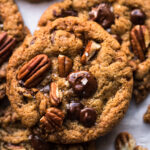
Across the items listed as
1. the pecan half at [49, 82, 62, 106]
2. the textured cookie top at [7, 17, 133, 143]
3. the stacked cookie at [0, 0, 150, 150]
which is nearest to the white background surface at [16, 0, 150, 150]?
the stacked cookie at [0, 0, 150, 150]

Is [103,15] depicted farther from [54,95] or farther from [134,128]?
[134,128]

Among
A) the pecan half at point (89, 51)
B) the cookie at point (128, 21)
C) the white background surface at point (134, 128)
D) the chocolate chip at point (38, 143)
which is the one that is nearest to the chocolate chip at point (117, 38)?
the cookie at point (128, 21)

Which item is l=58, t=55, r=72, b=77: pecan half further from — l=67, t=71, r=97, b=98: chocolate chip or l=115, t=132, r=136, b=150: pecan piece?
l=115, t=132, r=136, b=150: pecan piece

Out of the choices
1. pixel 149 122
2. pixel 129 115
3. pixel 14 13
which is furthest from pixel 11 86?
pixel 149 122

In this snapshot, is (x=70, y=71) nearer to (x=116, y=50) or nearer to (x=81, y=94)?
(x=81, y=94)

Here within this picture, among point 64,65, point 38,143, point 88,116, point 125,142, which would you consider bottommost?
point 125,142

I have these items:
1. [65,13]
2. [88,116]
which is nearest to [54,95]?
[88,116]
